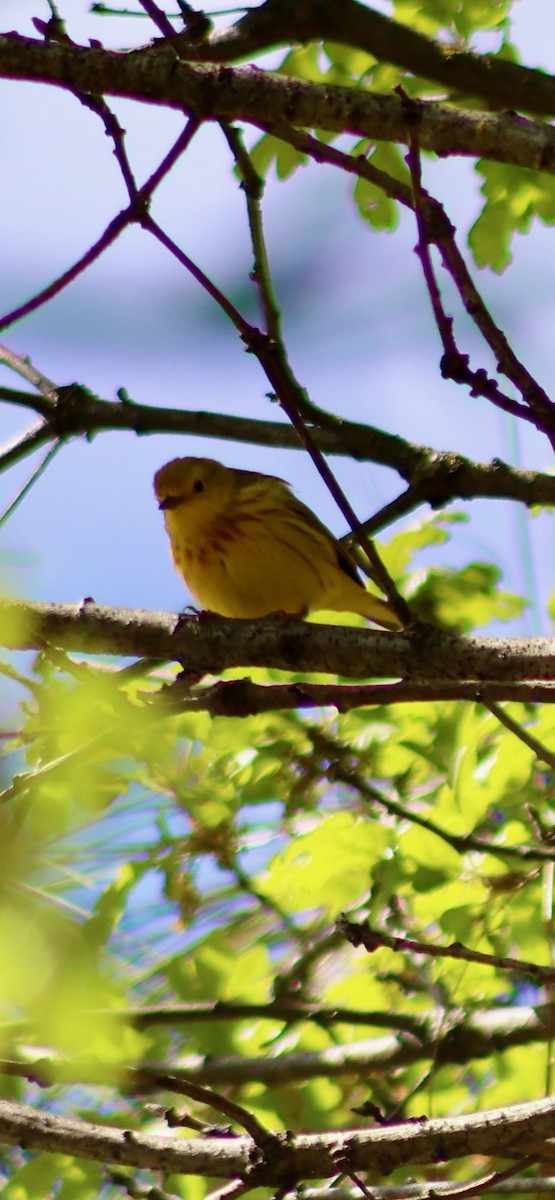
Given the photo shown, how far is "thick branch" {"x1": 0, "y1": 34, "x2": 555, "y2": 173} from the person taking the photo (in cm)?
271

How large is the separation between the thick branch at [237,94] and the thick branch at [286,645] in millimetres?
1092

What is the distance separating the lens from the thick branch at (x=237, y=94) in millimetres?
2711

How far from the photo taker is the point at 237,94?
9.18 ft

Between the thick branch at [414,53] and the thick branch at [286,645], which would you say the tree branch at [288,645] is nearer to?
the thick branch at [286,645]

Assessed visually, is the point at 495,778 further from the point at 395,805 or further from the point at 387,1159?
the point at 387,1159

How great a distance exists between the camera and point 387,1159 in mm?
2365

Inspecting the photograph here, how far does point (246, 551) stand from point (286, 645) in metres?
1.64

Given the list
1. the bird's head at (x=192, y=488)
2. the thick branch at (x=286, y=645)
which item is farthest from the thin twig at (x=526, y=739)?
the bird's head at (x=192, y=488)

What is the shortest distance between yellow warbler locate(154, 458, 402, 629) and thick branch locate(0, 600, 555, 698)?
1.32 meters

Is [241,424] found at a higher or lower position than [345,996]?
higher

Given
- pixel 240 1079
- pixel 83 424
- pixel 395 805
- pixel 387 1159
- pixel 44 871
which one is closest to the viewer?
pixel 44 871

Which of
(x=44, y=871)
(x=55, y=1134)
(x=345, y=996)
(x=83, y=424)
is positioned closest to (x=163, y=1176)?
(x=345, y=996)

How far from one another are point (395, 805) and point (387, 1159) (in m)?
0.97

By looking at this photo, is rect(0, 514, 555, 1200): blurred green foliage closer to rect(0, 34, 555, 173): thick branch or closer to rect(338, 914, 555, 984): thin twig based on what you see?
rect(338, 914, 555, 984): thin twig
